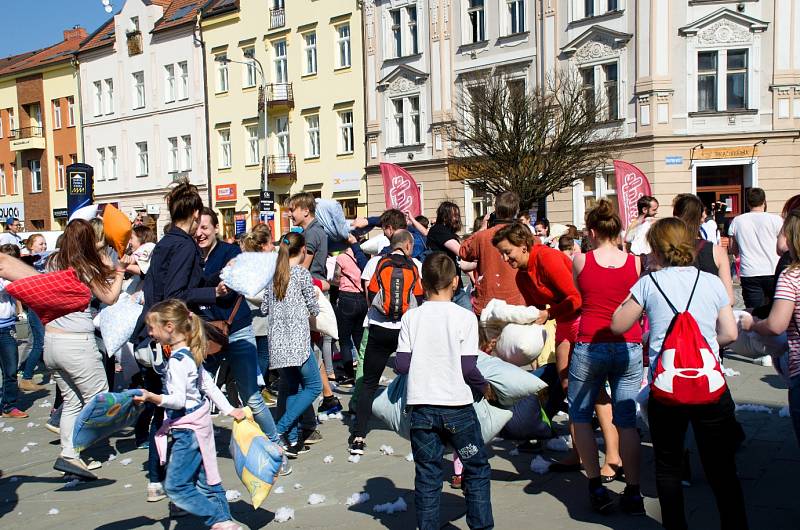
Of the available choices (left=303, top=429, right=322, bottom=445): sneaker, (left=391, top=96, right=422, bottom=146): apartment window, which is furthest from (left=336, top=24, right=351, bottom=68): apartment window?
(left=303, top=429, right=322, bottom=445): sneaker

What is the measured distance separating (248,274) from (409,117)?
2806 cm

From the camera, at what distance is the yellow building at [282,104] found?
34.9m

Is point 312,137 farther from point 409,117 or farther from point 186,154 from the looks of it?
point 186,154

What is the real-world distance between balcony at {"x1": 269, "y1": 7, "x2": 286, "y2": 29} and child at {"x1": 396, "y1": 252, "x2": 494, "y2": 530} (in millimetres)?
34368

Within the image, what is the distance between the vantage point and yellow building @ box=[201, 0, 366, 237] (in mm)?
34875

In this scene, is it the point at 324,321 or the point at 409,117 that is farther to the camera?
the point at 409,117

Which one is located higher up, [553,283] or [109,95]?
[109,95]

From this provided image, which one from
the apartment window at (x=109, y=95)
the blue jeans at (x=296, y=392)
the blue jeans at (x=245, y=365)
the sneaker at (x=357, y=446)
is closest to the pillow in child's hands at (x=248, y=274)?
the blue jeans at (x=245, y=365)

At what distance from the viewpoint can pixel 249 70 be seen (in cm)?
3825

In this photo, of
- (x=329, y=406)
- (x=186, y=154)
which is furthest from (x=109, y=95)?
(x=329, y=406)

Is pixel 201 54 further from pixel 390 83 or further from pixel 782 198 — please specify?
pixel 782 198

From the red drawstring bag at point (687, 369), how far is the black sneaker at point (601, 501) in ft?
3.52

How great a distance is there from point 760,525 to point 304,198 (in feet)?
16.6

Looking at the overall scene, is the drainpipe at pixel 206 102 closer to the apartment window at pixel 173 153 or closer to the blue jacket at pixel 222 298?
the apartment window at pixel 173 153
